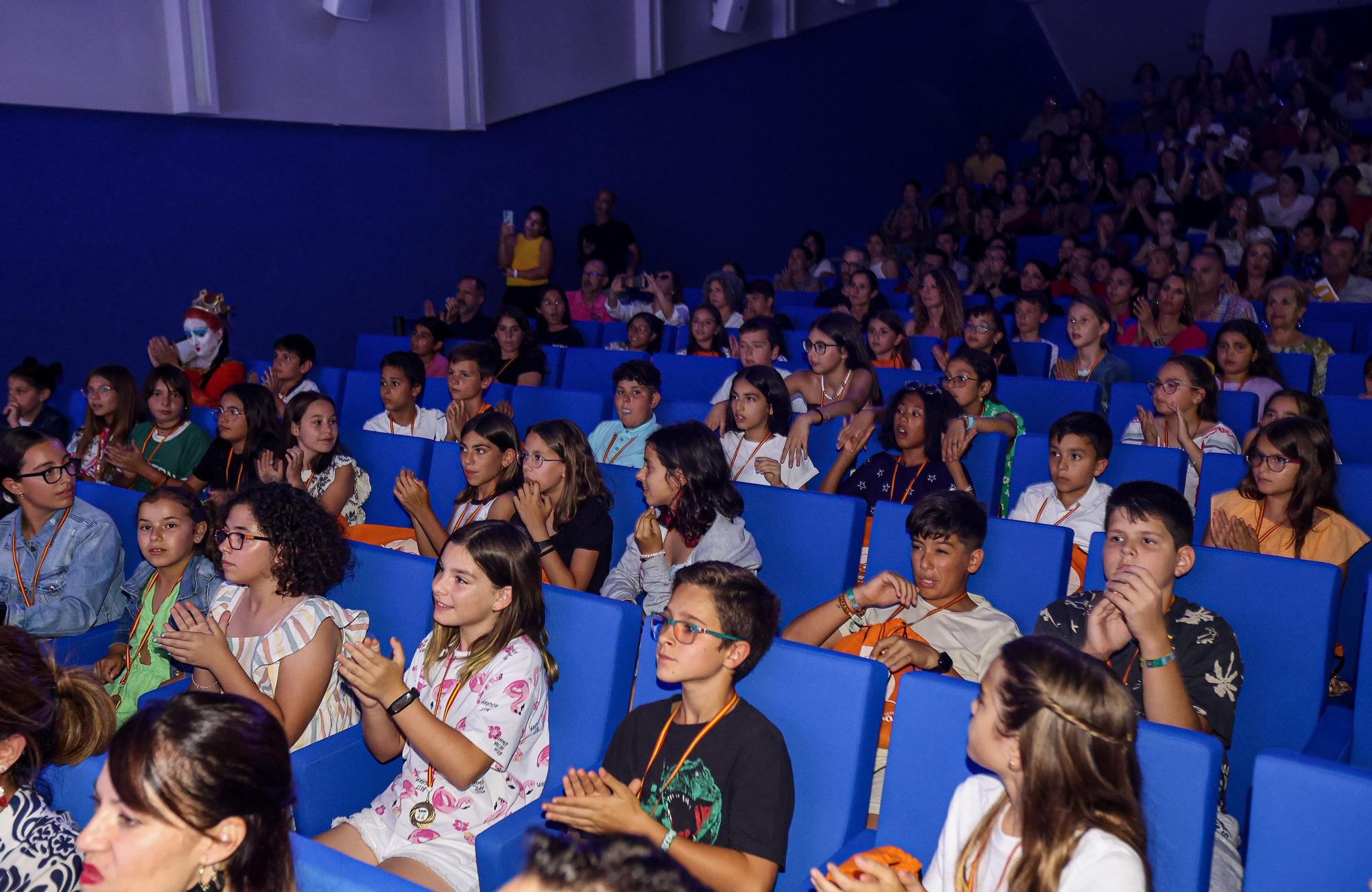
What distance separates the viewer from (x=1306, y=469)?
115 inches

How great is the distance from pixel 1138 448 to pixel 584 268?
4.73m

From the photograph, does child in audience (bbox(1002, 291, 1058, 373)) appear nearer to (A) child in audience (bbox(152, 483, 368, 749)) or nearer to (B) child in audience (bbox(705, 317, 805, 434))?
(B) child in audience (bbox(705, 317, 805, 434))

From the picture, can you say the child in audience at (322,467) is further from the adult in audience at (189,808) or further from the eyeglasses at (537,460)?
the adult in audience at (189,808)

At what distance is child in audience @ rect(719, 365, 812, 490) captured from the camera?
12.3 feet

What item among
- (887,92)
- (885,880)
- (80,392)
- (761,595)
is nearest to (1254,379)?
(761,595)

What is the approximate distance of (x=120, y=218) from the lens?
19.6ft

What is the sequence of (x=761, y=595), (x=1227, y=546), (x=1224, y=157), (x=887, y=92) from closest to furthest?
(x=761, y=595) < (x=1227, y=546) < (x=1224, y=157) < (x=887, y=92)

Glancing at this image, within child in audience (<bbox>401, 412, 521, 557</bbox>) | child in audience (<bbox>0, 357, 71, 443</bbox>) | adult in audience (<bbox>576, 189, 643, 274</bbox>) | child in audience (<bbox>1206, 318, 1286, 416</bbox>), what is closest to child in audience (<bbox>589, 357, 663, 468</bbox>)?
child in audience (<bbox>401, 412, 521, 557</bbox>)

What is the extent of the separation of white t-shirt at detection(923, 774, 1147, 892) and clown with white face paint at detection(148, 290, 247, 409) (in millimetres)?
4420

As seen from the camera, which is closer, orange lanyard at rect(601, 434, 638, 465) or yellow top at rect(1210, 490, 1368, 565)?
yellow top at rect(1210, 490, 1368, 565)

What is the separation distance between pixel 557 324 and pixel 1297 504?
419 centimetres

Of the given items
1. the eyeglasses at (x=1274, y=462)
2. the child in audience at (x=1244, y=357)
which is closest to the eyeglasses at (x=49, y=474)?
the eyeglasses at (x=1274, y=462)

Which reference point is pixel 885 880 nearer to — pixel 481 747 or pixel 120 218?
pixel 481 747

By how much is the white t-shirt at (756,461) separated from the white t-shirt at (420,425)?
4.49ft
